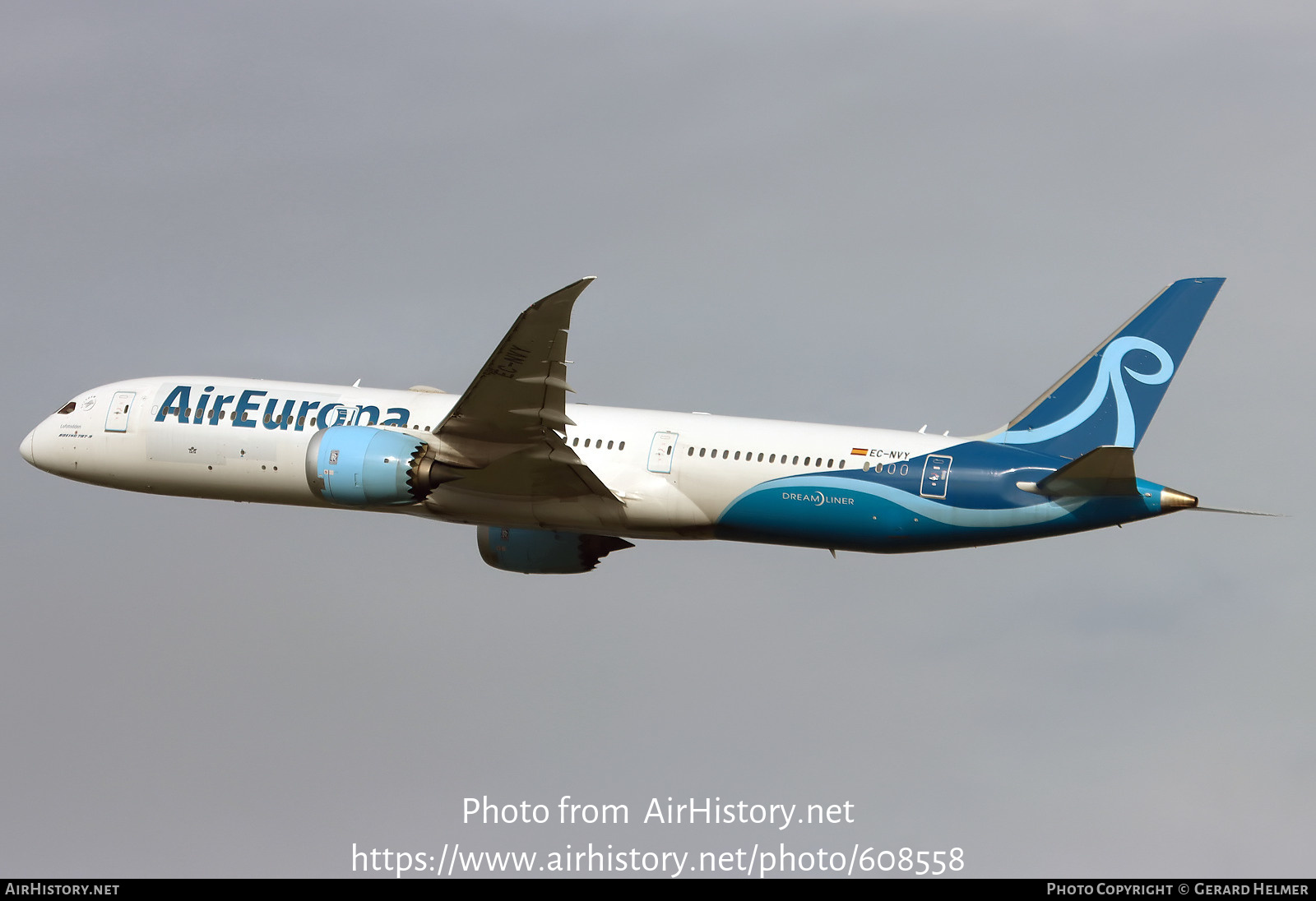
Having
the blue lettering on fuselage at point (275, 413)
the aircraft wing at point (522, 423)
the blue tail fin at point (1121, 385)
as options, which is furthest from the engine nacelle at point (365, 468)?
the blue tail fin at point (1121, 385)

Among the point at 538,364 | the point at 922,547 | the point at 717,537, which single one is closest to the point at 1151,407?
the point at 922,547

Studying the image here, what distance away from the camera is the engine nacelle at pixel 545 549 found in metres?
44.5

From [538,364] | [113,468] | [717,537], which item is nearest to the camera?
[538,364]

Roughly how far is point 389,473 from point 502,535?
704 centimetres

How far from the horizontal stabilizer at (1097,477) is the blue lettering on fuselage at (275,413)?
16.7 m

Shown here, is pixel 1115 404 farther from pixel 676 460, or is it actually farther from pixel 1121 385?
pixel 676 460

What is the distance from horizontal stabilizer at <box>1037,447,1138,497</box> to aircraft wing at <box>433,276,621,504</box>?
429 inches

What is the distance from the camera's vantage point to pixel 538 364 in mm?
36750

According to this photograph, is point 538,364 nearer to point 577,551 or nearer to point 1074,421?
point 577,551

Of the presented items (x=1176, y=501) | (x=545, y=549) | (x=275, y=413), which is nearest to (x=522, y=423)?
(x=545, y=549)

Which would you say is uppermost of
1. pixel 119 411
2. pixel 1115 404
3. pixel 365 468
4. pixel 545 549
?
pixel 119 411

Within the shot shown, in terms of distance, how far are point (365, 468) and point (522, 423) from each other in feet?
13.4

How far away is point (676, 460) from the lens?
3984 cm

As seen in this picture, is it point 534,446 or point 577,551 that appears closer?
Result: point 534,446
